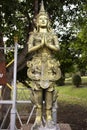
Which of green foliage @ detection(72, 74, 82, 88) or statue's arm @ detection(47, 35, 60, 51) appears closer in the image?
statue's arm @ detection(47, 35, 60, 51)

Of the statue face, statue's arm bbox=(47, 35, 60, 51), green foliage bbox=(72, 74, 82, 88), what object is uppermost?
the statue face

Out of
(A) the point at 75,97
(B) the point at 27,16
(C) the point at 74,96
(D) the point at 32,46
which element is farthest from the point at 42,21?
(C) the point at 74,96

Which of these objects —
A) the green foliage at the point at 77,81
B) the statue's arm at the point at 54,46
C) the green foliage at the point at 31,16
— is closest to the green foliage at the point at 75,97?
the green foliage at the point at 77,81

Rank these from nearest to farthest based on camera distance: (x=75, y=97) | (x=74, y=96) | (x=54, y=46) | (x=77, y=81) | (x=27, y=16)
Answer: (x=54, y=46) → (x=27, y=16) → (x=75, y=97) → (x=74, y=96) → (x=77, y=81)

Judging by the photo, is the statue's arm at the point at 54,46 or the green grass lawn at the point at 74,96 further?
the green grass lawn at the point at 74,96

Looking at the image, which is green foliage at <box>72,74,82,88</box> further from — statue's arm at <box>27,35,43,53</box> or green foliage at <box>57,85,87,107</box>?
statue's arm at <box>27,35,43,53</box>

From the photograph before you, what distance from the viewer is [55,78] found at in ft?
21.8

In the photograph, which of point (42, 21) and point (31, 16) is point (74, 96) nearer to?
point (31, 16)

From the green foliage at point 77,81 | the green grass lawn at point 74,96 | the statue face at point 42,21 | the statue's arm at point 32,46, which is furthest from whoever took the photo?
the green foliage at point 77,81

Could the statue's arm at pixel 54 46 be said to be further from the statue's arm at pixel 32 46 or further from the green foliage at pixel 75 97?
the green foliage at pixel 75 97

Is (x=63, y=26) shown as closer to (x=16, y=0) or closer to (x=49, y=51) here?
(x=16, y=0)

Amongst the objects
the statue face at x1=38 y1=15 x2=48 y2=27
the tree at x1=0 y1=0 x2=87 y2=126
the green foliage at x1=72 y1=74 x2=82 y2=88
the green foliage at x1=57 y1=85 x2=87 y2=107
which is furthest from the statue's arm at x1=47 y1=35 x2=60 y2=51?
the green foliage at x1=72 y1=74 x2=82 y2=88

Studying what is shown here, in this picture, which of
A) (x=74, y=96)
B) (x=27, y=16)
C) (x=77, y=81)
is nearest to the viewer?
(x=27, y=16)

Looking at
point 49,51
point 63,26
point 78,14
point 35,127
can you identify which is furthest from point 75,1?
point 35,127
